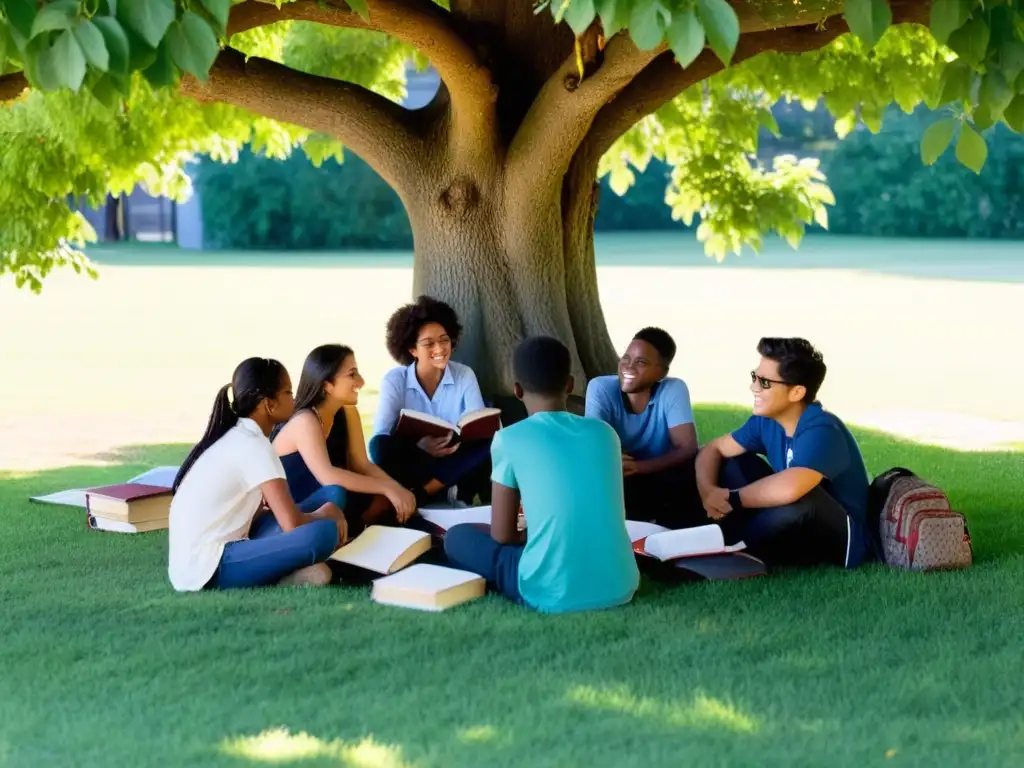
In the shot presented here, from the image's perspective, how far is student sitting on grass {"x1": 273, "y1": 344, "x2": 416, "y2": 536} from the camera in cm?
623

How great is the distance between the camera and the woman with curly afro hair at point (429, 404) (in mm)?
6977

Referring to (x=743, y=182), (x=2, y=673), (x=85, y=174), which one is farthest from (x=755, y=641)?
(x=743, y=182)

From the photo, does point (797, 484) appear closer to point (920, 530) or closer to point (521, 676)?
point (920, 530)

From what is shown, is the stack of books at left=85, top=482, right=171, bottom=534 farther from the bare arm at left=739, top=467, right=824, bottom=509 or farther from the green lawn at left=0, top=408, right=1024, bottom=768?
the bare arm at left=739, top=467, right=824, bottom=509

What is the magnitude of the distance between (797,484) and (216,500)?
2289 mm

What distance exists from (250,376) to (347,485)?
30.3 inches

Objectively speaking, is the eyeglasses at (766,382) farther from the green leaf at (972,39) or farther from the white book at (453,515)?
the green leaf at (972,39)

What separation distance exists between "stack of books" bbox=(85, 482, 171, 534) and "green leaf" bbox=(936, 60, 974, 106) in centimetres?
452

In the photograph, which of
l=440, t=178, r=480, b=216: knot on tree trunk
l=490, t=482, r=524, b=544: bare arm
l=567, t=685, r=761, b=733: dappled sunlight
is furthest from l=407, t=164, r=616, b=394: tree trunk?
l=567, t=685, r=761, b=733: dappled sunlight

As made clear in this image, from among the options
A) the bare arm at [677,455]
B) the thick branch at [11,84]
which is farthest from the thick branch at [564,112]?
the thick branch at [11,84]

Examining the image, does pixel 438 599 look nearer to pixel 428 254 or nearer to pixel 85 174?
pixel 428 254

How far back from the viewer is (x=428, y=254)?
28.1ft

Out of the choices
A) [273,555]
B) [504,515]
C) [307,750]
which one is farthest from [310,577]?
[307,750]

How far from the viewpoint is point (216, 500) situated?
5.66 m
